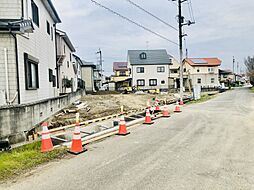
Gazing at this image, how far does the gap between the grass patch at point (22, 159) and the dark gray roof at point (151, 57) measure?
4286 centimetres

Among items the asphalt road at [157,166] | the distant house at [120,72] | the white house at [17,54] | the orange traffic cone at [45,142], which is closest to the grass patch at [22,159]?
the orange traffic cone at [45,142]

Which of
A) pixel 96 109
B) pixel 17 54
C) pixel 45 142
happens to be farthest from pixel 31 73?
pixel 96 109

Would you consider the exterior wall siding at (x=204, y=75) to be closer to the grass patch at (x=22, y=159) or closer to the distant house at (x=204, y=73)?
the distant house at (x=204, y=73)

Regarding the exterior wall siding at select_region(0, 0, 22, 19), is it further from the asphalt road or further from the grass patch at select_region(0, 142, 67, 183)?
the asphalt road

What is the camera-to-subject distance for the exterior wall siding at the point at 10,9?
9.55 meters

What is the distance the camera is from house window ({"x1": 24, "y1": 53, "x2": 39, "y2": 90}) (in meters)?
10.1

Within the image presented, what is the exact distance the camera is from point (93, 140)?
722 cm

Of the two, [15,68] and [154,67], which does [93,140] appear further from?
[154,67]

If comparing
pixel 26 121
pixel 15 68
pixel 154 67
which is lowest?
pixel 26 121

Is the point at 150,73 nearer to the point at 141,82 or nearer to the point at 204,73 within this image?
the point at 141,82

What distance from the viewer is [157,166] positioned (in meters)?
4.74

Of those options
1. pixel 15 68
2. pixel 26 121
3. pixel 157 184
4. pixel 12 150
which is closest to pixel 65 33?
pixel 15 68

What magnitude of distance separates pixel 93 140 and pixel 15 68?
183 inches

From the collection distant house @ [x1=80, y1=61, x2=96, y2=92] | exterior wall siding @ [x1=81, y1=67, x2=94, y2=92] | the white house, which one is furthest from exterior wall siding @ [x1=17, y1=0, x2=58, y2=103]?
exterior wall siding @ [x1=81, y1=67, x2=94, y2=92]
